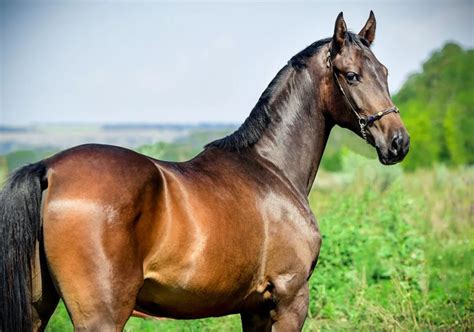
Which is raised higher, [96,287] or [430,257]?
[96,287]

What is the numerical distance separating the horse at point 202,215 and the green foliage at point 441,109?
29.7m

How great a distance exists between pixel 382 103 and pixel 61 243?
7.63 ft

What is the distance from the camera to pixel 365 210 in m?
10.1

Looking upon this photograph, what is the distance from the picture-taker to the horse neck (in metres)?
4.70

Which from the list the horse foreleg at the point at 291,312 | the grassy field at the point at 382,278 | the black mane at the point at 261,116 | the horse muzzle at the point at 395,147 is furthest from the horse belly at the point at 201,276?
the grassy field at the point at 382,278

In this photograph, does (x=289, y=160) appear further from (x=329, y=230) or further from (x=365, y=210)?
(x=365, y=210)

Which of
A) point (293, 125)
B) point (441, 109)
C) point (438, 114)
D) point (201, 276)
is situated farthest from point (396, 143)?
point (441, 109)

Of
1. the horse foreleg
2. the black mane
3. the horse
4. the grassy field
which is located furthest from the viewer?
the grassy field

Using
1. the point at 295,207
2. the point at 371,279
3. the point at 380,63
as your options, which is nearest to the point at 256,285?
the point at 295,207

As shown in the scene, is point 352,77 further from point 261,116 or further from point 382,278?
point 382,278

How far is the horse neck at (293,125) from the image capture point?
4699 millimetres

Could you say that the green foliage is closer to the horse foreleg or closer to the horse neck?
the horse neck

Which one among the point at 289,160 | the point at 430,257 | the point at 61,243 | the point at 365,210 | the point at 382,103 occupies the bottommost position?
the point at 430,257

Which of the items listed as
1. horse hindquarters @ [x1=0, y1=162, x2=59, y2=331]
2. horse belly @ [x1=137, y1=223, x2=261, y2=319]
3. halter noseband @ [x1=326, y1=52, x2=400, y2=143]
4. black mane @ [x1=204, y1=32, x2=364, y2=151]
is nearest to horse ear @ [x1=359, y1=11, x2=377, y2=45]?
black mane @ [x1=204, y1=32, x2=364, y2=151]
